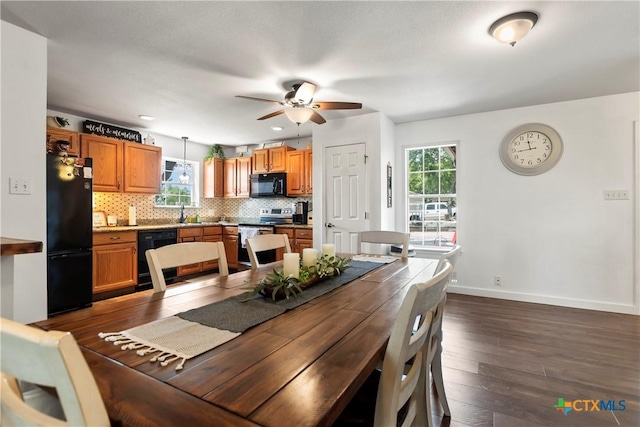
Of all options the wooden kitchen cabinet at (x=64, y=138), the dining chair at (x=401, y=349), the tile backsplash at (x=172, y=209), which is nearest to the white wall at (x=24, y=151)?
the wooden kitchen cabinet at (x=64, y=138)

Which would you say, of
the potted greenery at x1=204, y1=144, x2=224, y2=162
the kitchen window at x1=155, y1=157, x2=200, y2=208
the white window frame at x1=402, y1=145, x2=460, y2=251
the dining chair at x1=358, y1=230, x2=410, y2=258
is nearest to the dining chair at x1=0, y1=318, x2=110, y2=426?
the dining chair at x1=358, y1=230, x2=410, y2=258

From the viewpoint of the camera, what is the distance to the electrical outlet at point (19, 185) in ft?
6.70

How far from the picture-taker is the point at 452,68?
8.63 ft

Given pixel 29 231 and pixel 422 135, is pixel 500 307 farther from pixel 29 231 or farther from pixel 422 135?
pixel 29 231

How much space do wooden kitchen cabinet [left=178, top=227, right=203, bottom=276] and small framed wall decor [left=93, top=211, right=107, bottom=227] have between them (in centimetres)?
96

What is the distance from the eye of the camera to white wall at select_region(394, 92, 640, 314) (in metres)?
3.28

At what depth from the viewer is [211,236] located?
17.0 ft

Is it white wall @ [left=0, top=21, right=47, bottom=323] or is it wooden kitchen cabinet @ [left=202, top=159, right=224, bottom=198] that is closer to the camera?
white wall @ [left=0, top=21, right=47, bottom=323]

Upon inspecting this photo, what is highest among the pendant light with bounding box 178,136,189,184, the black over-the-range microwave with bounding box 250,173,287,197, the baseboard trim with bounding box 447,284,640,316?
the pendant light with bounding box 178,136,189,184

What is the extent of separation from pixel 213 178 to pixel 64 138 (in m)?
2.31

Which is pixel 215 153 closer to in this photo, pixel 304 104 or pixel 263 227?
pixel 263 227

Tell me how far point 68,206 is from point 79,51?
1488 millimetres

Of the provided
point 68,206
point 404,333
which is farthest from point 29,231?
point 404,333

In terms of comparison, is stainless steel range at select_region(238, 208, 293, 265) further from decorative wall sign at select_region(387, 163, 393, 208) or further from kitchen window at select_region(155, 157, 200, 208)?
decorative wall sign at select_region(387, 163, 393, 208)
